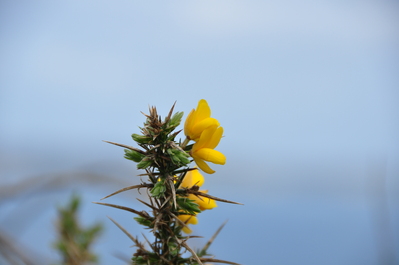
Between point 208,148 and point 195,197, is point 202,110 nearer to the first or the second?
point 208,148

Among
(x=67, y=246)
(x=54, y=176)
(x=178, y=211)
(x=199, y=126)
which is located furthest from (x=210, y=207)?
(x=54, y=176)

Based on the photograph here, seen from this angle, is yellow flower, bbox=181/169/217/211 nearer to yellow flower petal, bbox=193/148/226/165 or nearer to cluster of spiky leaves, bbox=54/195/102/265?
yellow flower petal, bbox=193/148/226/165

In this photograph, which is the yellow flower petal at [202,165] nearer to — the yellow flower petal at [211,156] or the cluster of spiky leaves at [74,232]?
the yellow flower petal at [211,156]

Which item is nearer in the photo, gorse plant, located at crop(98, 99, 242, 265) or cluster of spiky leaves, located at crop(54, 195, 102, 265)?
gorse plant, located at crop(98, 99, 242, 265)

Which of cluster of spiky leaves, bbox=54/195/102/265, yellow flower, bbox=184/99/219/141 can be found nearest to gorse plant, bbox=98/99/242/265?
yellow flower, bbox=184/99/219/141

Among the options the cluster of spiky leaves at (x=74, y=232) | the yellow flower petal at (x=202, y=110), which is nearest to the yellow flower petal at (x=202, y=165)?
the yellow flower petal at (x=202, y=110)

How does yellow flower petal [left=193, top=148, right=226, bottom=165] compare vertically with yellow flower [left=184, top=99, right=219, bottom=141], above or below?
below

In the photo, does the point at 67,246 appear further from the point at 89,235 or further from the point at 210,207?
the point at 210,207

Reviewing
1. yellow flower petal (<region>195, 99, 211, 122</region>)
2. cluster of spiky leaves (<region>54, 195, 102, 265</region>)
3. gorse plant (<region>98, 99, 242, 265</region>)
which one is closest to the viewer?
gorse plant (<region>98, 99, 242, 265</region>)
